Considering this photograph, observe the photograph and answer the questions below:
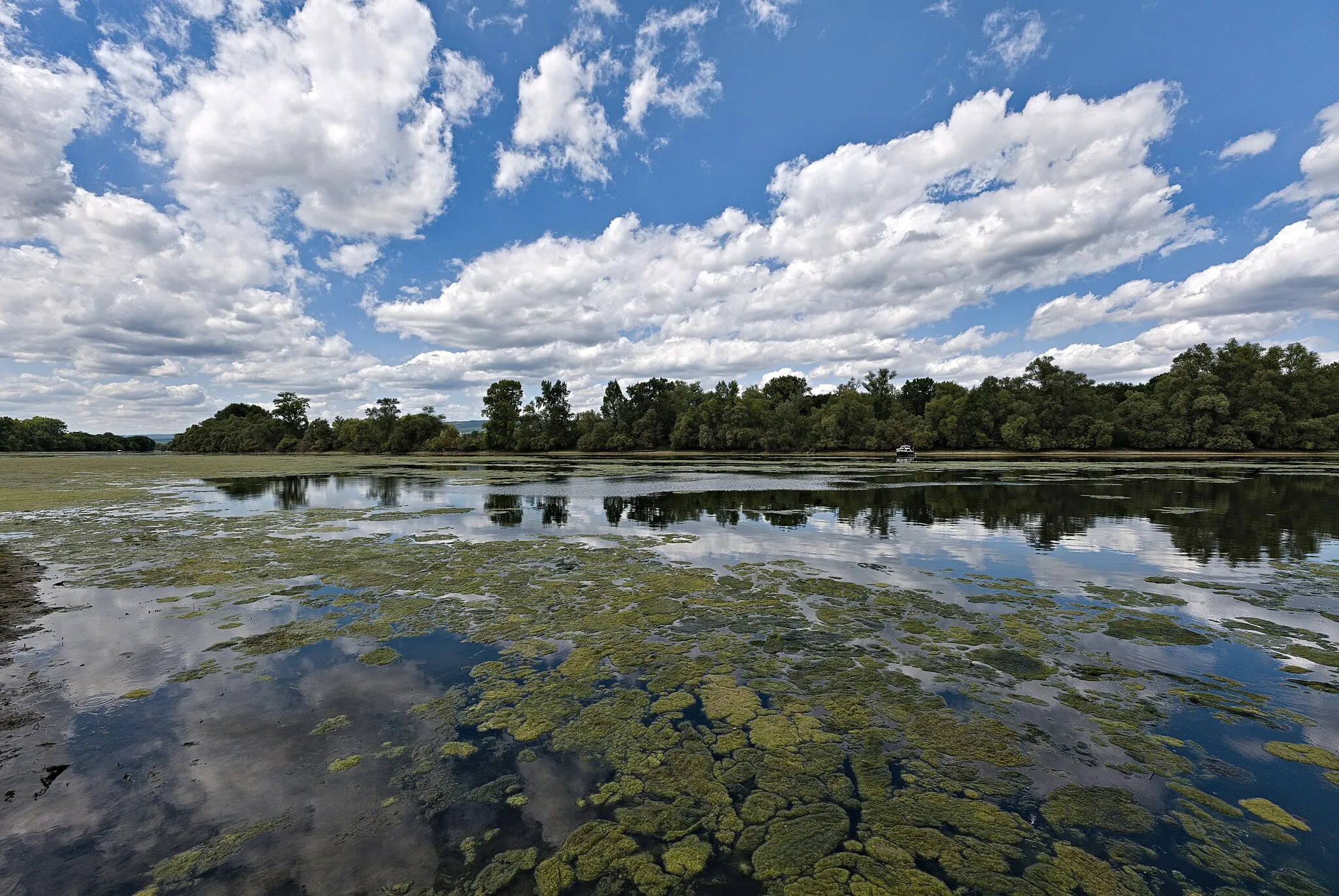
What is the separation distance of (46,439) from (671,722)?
9326 inches

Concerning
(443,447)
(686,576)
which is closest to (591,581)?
(686,576)

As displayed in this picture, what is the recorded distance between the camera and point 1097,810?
4.67m

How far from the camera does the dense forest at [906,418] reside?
77.1 meters

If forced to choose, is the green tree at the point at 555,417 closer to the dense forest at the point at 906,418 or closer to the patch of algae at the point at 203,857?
the dense forest at the point at 906,418

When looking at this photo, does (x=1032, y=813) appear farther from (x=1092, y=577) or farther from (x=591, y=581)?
(x=1092, y=577)

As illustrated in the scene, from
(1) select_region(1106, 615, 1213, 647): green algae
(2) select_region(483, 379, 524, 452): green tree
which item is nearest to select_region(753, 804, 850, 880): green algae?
(1) select_region(1106, 615, 1213, 647): green algae

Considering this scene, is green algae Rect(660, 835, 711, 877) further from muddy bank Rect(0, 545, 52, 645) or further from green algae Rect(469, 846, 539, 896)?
muddy bank Rect(0, 545, 52, 645)

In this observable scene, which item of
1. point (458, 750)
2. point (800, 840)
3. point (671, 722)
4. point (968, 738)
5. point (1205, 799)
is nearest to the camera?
point (800, 840)

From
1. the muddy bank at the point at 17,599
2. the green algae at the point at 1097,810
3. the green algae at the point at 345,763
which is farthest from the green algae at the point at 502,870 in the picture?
the muddy bank at the point at 17,599

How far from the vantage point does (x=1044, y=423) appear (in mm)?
91312

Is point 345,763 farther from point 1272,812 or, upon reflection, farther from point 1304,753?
point 1304,753

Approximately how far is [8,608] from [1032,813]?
52.2 feet

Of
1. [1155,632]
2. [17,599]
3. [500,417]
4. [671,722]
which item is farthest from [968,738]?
[500,417]

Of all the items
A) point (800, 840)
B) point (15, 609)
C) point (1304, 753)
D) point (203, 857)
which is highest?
point (15, 609)
